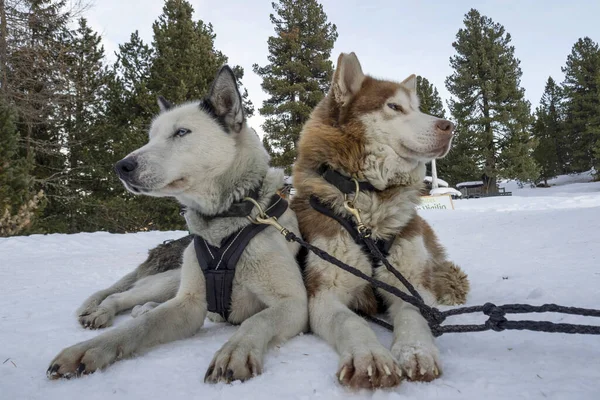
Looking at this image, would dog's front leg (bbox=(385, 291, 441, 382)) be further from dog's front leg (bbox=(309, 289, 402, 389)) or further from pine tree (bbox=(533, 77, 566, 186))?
pine tree (bbox=(533, 77, 566, 186))

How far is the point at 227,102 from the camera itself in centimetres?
255

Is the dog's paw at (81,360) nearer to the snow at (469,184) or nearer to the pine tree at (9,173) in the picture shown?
the pine tree at (9,173)

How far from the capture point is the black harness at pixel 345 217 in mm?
2283

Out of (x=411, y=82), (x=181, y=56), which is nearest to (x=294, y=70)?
(x=181, y=56)

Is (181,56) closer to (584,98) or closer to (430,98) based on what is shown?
(430,98)

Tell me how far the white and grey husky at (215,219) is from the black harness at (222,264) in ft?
0.10

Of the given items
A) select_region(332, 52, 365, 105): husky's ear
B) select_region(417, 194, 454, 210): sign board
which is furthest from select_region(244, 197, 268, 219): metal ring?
select_region(417, 194, 454, 210): sign board

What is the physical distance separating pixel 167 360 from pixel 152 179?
1007 mm

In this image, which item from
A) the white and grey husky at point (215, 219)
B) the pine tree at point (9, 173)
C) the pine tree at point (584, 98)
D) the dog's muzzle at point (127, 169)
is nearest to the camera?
the white and grey husky at point (215, 219)

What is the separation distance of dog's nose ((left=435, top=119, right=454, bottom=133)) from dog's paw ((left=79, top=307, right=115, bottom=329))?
8.56ft

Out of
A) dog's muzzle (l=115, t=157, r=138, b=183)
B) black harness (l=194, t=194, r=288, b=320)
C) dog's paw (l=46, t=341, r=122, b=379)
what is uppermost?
dog's muzzle (l=115, t=157, r=138, b=183)

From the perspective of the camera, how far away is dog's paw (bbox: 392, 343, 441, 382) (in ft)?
4.66

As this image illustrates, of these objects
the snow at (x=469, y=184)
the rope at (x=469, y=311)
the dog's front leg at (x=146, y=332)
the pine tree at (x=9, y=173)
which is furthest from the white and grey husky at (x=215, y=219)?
the snow at (x=469, y=184)

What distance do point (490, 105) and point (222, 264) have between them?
31636 mm
